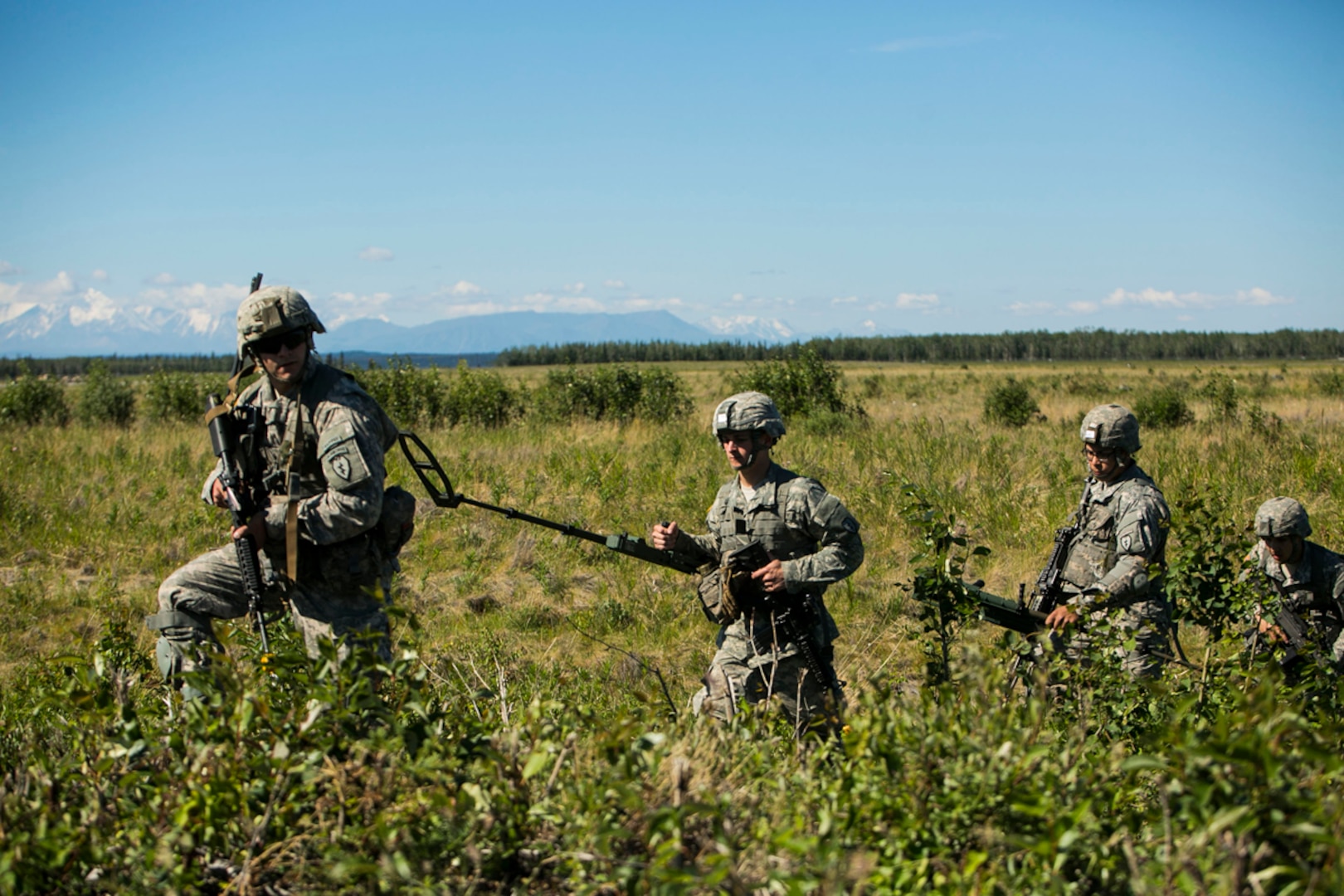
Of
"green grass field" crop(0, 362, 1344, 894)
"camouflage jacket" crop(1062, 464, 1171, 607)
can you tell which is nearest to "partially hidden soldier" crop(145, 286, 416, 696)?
"green grass field" crop(0, 362, 1344, 894)

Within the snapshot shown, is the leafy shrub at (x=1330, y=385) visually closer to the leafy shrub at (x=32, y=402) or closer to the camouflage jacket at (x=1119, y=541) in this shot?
the camouflage jacket at (x=1119, y=541)

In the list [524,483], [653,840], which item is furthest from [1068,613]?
[524,483]

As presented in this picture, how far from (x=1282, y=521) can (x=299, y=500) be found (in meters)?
4.49

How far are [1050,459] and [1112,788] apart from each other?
10.1 meters

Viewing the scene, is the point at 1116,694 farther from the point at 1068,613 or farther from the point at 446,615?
the point at 446,615

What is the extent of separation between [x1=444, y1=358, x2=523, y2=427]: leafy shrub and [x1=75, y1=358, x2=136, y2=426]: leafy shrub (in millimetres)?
7017

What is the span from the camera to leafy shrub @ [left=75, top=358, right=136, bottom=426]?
1931cm

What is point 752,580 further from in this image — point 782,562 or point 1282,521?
point 1282,521

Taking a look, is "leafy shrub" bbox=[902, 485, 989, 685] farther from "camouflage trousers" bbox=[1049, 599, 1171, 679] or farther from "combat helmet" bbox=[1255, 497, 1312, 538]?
"combat helmet" bbox=[1255, 497, 1312, 538]

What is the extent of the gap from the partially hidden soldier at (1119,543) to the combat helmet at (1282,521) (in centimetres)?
48

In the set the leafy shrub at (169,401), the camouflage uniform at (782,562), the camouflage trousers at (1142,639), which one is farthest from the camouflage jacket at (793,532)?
the leafy shrub at (169,401)

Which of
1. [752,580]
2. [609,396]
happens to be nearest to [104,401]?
[609,396]

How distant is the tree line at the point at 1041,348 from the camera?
119 m

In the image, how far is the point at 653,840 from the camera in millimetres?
1885
